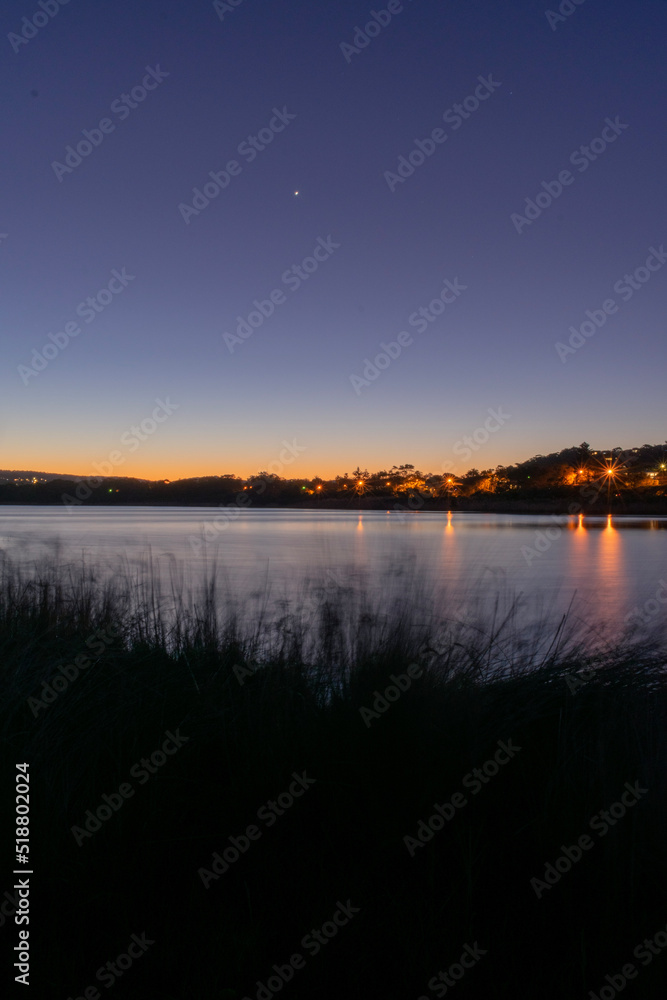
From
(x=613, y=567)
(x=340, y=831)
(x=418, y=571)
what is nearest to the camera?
(x=340, y=831)

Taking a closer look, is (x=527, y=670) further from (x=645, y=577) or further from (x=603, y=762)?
(x=645, y=577)

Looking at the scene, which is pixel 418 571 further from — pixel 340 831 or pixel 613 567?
pixel 613 567

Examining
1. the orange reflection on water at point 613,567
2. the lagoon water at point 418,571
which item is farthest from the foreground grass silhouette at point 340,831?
the orange reflection on water at point 613,567

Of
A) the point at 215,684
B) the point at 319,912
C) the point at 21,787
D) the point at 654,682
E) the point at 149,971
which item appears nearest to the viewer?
the point at 149,971

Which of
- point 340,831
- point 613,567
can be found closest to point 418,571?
point 340,831

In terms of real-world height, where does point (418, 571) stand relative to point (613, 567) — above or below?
above

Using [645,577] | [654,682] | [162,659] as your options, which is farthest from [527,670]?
[645,577]

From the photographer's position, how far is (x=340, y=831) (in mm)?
3297

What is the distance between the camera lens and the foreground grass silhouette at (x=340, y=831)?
9.08ft

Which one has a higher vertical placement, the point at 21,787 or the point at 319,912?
the point at 21,787

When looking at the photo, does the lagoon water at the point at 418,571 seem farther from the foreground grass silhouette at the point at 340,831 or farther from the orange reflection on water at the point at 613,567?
the foreground grass silhouette at the point at 340,831

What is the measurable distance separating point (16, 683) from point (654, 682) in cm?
432

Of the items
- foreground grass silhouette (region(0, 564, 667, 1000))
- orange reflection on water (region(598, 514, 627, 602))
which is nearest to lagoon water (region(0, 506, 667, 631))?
orange reflection on water (region(598, 514, 627, 602))

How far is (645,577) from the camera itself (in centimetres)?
1950
